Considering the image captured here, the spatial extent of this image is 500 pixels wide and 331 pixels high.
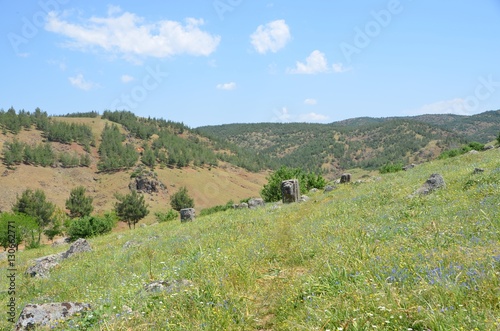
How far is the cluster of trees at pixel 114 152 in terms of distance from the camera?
118188mm

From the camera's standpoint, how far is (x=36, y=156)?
102875 mm

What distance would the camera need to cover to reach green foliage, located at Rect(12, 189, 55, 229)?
60219 millimetres

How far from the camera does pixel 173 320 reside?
16.8 ft

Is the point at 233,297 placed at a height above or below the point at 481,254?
below

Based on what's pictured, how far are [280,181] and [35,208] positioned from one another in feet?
155

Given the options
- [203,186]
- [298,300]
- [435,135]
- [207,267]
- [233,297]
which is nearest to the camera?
[298,300]

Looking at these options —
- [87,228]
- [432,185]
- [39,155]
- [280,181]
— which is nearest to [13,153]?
[39,155]

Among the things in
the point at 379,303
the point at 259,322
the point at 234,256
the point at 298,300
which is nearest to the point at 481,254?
the point at 379,303

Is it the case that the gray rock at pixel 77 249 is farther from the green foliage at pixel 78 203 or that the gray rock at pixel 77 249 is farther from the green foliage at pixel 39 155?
the green foliage at pixel 39 155

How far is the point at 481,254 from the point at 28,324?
7836 mm

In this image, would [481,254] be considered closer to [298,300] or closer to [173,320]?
[298,300]

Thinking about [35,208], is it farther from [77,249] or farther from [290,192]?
[290,192]

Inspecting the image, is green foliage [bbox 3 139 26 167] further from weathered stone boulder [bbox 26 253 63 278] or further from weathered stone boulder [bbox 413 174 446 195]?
weathered stone boulder [bbox 413 174 446 195]

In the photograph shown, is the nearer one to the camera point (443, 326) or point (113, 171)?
point (443, 326)
